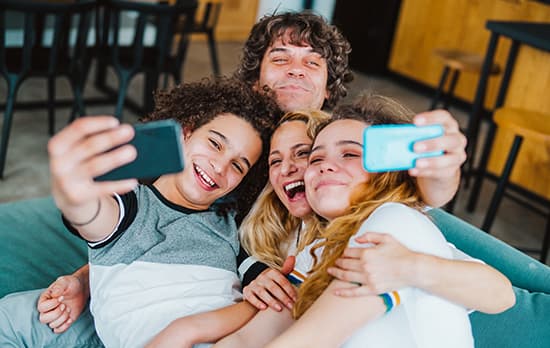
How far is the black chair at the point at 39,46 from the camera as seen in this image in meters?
2.91

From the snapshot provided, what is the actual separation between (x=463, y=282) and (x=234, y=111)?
75cm

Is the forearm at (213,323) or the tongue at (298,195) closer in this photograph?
the forearm at (213,323)

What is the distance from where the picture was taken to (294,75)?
76.4 inches

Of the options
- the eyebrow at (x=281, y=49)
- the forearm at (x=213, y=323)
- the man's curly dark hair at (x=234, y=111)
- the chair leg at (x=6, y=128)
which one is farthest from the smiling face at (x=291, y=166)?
the chair leg at (x=6, y=128)

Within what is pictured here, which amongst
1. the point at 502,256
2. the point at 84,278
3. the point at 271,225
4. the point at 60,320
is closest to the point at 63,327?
the point at 60,320

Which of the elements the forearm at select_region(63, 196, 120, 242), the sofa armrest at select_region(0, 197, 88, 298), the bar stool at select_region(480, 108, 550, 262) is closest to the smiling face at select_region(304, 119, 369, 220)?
the forearm at select_region(63, 196, 120, 242)

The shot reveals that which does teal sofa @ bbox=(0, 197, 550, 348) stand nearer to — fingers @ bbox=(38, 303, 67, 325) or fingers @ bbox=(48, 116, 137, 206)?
fingers @ bbox=(38, 303, 67, 325)

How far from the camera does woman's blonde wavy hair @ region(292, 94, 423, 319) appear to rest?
125 cm

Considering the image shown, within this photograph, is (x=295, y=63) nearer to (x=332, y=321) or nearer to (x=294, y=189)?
(x=294, y=189)

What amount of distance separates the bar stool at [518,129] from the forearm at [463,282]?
1.74 metres

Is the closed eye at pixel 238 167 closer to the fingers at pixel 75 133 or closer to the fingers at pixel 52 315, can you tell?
the fingers at pixel 52 315

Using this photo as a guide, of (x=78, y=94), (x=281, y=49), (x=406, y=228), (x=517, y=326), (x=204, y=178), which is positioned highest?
(x=281, y=49)

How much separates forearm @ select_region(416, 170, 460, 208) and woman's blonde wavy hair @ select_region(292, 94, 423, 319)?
0.03 m

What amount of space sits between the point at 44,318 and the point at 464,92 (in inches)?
163
